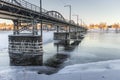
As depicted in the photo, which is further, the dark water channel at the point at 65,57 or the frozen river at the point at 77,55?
the frozen river at the point at 77,55

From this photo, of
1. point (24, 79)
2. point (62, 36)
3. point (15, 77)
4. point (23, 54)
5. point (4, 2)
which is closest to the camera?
point (24, 79)

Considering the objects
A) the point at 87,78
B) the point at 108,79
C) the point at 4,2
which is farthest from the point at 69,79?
the point at 4,2

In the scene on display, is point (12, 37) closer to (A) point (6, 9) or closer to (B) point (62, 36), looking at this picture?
(A) point (6, 9)

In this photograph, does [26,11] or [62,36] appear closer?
[26,11]

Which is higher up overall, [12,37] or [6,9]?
[6,9]

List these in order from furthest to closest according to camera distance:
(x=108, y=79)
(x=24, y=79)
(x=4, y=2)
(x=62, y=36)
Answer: (x=62, y=36)
(x=4, y=2)
(x=24, y=79)
(x=108, y=79)

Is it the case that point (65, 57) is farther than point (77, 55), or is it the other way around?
point (77, 55)

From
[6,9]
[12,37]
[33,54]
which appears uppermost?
[6,9]

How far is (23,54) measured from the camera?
37844 mm

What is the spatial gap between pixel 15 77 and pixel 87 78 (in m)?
5.51

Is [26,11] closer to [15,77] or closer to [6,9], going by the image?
[6,9]

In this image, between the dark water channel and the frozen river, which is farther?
the frozen river

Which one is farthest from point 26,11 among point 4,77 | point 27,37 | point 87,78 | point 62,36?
point 62,36

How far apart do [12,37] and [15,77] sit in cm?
2197
